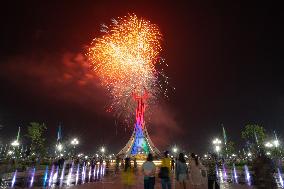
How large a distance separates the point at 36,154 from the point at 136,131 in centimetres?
3086

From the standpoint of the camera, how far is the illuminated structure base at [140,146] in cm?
9088

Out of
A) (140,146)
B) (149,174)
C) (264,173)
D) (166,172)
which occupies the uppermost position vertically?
(140,146)

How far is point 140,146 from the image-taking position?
94.2m

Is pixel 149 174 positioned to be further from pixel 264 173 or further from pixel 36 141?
pixel 36 141

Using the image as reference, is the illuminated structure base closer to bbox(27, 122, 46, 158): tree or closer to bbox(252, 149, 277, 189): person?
bbox(27, 122, 46, 158): tree

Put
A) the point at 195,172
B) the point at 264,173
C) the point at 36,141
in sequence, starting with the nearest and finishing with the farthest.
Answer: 1. the point at 264,173
2. the point at 195,172
3. the point at 36,141

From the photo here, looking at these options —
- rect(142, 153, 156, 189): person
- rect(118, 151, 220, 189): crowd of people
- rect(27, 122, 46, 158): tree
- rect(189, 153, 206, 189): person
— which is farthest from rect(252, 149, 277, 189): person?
rect(27, 122, 46, 158): tree

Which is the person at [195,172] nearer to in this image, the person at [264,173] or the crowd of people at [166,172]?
the crowd of people at [166,172]

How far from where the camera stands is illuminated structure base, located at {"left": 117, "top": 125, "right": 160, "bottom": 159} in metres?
90.9

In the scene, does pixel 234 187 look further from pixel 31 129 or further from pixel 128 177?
pixel 31 129

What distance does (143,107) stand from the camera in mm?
68812

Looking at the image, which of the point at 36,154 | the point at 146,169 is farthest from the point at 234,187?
the point at 36,154

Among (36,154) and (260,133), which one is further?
(260,133)

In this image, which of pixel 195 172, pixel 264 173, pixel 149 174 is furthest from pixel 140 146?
pixel 264 173
